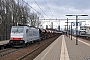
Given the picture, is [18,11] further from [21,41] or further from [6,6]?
[21,41]

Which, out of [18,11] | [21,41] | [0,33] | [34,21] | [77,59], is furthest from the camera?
[34,21]

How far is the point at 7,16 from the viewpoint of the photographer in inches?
2074

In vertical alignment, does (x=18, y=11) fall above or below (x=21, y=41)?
above

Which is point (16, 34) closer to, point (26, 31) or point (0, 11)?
point (26, 31)

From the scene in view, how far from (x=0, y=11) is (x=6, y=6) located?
3.40 m

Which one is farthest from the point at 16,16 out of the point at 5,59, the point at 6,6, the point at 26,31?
the point at 5,59

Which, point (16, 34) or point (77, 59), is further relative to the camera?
point (16, 34)

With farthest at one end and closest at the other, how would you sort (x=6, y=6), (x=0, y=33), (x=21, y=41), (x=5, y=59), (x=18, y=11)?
(x=18, y=11)
(x=6, y=6)
(x=0, y=33)
(x=21, y=41)
(x=5, y=59)

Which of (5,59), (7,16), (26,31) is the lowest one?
(5,59)

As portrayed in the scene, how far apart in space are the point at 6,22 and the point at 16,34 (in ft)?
76.1

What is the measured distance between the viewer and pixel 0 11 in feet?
158

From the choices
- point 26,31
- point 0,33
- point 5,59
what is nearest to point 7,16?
point 0,33

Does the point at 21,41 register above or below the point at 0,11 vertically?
below

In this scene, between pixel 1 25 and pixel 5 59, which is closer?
pixel 5 59
